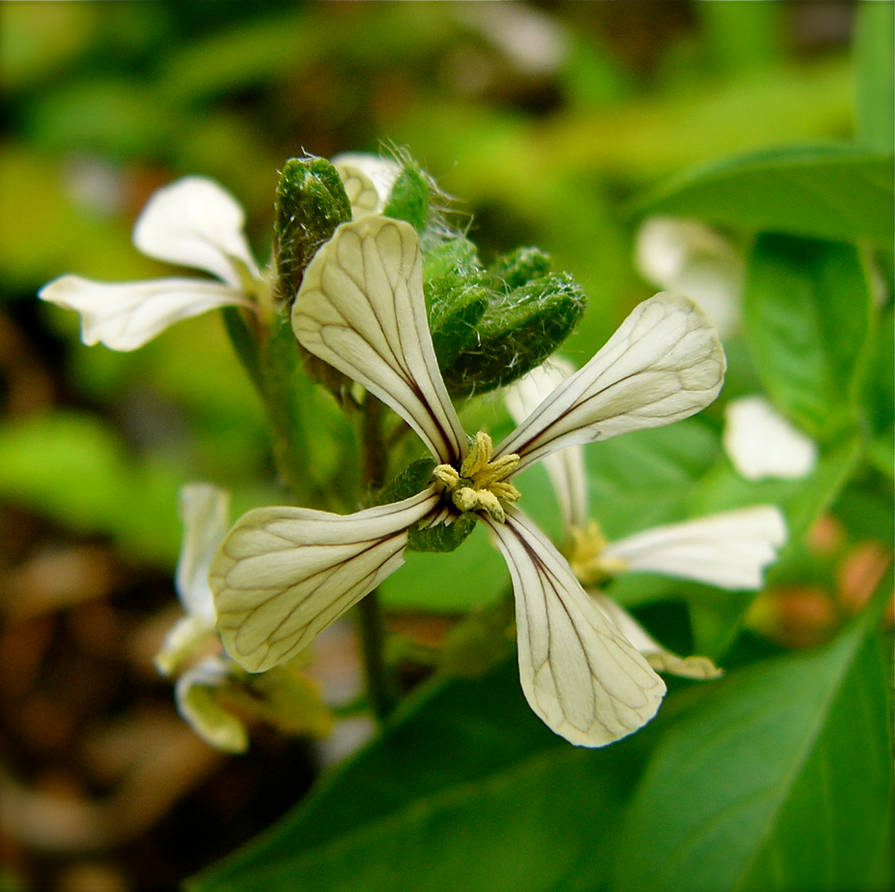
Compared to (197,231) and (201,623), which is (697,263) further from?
(201,623)

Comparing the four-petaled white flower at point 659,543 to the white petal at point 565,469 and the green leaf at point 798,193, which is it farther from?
the green leaf at point 798,193

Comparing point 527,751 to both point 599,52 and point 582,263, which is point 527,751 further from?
point 599,52

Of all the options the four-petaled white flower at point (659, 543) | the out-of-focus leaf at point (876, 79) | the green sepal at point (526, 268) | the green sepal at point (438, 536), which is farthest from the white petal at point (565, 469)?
the out-of-focus leaf at point (876, 79)

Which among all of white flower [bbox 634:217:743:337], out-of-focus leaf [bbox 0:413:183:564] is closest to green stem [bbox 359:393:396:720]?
white flower [bbox 634:217:743:337]

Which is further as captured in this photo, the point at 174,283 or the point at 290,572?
the point at 174,283

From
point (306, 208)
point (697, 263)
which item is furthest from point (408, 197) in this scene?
point (697, 263)

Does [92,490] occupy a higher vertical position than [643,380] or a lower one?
lower

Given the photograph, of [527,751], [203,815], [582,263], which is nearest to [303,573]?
[527,751]

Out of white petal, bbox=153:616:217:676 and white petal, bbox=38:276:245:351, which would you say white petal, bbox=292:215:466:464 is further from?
white petal, bbox=153:616:217:676
